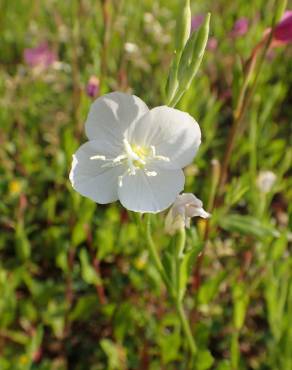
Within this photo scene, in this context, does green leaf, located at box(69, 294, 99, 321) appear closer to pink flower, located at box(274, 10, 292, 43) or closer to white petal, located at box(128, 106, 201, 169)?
white petal, located at box(128, 106, 201, 169)

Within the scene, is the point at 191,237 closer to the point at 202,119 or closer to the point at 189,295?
the point at 189,295

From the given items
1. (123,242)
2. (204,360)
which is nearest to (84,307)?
(123,242)

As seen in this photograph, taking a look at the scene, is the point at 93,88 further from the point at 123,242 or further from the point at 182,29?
the point at 182,29

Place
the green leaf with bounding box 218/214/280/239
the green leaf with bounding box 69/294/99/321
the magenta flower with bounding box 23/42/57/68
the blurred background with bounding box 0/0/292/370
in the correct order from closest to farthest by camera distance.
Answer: the green leaf with bounding box 218/214/280/239, the blurred background with bounding box 0/0/292/370, the green leaf with bounding box 69/294/99/321, the magenta flower with bounding box 23/42/57/68

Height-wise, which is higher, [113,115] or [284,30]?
[284,30]

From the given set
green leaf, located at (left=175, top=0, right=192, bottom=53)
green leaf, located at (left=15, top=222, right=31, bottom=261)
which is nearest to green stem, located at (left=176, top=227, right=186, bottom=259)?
green leaf, located at (left=175, top=0, right=192, bottom=53)

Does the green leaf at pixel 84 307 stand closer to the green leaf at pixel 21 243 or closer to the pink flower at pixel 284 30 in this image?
the green leaf at pixel 21 243

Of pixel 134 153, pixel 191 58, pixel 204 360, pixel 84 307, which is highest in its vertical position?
pixel 191 58
